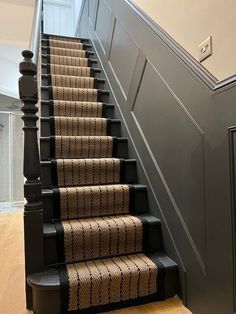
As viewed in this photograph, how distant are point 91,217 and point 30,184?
501 millimetres

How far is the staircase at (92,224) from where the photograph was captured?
126 cm

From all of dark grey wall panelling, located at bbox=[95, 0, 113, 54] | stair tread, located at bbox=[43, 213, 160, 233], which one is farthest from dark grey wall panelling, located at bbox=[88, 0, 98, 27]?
stair tread, located at bbox=[43, 213, 160, 233]

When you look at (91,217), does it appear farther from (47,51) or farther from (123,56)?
(47,51)

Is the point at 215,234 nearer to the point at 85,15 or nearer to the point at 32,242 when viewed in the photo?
the point at 32,242

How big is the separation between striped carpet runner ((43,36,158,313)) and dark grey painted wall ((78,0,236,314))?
0.63ft

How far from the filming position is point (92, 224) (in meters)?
1.51

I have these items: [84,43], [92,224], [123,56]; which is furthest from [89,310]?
[84,43]

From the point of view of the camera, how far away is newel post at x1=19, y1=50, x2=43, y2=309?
4.31ft

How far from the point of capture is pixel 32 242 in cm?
131

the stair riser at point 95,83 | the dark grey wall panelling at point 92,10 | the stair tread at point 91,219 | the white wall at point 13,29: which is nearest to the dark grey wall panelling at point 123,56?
the stair riser at point 95,83

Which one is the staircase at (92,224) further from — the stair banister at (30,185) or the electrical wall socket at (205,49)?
the electrical wall socket at (205,49)

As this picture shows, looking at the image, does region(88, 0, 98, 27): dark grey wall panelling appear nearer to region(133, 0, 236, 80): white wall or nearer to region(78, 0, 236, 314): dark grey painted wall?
region(78, 0, 236, 314): dark grey painted wall

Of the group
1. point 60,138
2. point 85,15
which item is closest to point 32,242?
point 60,138

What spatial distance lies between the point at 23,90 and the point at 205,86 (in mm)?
876
